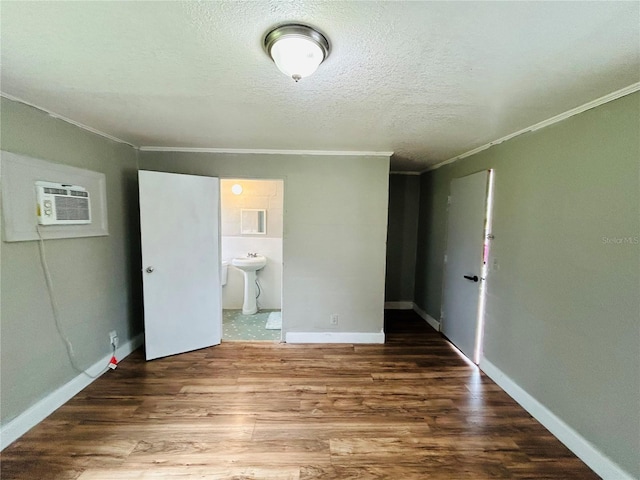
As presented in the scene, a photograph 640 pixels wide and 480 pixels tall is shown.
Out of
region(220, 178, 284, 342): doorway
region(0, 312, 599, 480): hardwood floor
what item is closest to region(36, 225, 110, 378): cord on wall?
region(0, 312, 599, 480): hardwood floor

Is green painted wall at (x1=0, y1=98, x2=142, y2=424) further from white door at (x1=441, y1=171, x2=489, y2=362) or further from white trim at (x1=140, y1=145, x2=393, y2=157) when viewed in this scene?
white door at (x1=441, y1=171, x2=489, y2=362)

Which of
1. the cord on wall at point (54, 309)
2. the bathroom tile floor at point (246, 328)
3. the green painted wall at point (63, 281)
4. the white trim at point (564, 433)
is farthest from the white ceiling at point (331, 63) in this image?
the bathroom tile floor at point (246, 328)

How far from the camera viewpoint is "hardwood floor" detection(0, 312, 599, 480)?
1607mm

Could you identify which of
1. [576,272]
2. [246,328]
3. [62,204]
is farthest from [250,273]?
[576,272]

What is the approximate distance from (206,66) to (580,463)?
3.08 metres

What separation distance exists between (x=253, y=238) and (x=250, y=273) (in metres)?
0.55

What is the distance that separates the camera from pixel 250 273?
4.02 metres

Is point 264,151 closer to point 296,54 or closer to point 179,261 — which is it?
point 179,261

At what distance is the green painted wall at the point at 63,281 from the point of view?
1741 millimetres

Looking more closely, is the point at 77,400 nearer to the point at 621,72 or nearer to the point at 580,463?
the point at 580,463

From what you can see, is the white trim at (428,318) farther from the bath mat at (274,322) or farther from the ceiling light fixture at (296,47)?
the ceiling light fixture at (296,47)

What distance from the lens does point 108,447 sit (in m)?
1.74

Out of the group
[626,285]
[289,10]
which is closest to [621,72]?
[626,285]

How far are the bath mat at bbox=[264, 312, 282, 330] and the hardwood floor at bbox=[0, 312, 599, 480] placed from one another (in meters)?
0.81
